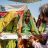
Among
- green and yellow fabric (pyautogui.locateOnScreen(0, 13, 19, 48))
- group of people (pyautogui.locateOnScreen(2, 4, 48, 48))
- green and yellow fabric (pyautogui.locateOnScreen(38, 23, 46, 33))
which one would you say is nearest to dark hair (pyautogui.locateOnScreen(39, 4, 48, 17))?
group of people (pyautogui.locateOnScreen(2, 4, 48, 48))

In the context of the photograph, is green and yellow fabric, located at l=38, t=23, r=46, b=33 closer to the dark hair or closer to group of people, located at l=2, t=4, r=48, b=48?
group of people, located at l=2, t=4, r=48, b=48

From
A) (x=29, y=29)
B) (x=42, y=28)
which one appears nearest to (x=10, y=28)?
(x=29, y=29)

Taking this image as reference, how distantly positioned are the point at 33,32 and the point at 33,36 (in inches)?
1.5

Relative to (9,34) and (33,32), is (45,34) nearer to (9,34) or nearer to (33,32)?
(33,32)

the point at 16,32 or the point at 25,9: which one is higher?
the point at 25,9

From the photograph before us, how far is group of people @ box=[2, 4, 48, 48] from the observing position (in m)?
1.88

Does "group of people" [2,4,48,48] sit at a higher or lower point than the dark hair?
lower

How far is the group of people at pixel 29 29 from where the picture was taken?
1.88m

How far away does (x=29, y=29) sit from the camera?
74.5 inches

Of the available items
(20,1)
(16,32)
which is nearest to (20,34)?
(16,32)

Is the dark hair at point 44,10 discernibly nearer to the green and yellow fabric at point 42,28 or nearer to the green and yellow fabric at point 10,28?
the green and yellow fabric at point 42,28

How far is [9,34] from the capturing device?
6.11 ft

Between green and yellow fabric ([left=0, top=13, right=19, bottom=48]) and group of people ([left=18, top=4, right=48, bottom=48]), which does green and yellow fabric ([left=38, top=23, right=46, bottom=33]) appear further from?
green and yellow fabric ([left=0, top=13, right=19, bottom=48])

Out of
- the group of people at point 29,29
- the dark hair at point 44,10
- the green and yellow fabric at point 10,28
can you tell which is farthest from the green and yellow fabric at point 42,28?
the green and yellow fabric at point 10,28
